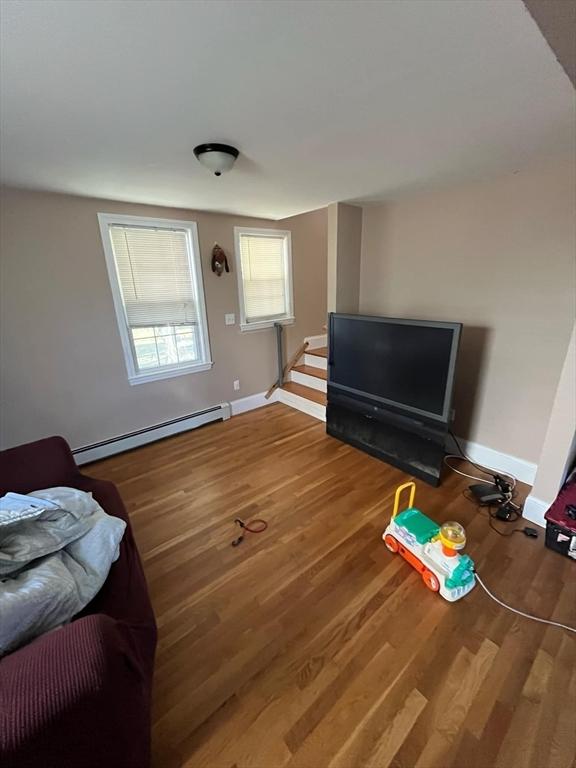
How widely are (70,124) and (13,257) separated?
147cm

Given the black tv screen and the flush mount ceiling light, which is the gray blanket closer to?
the flush mount ceiling light

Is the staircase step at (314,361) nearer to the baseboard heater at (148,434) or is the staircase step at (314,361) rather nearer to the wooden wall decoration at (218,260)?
the baseboard heater at (148,434)

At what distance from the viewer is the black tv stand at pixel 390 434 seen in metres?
2.39

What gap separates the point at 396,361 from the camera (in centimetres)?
249

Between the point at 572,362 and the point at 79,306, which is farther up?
the point at 79,306

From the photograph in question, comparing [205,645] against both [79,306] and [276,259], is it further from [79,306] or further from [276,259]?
[276,259]

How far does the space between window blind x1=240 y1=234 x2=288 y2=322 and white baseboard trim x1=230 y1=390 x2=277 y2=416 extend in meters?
0.97

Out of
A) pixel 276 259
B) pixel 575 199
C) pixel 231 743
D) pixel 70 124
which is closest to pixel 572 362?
pixel 575 199

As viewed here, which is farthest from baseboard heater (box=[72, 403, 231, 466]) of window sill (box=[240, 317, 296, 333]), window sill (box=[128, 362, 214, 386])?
window sill (box=[240, 317, 296, 333])

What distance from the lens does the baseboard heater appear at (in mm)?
2869

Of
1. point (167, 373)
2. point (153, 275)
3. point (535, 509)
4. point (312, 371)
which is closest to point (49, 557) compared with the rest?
point (167, 373)

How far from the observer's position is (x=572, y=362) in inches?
68.4

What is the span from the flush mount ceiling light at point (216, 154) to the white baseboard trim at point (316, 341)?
9.09 ft

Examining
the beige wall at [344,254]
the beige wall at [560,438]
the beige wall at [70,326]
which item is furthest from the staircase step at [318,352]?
the beige wall at [560,438]
